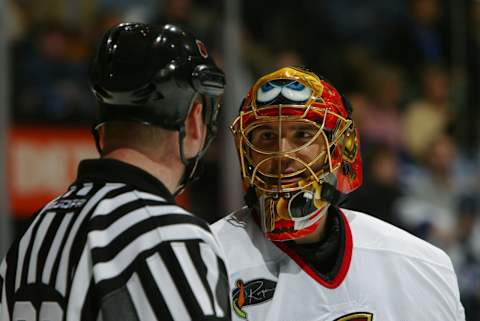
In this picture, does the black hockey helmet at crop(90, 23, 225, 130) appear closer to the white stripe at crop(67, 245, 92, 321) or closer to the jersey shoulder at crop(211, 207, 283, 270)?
the white stripe at crop(67, 245, 92, 321)

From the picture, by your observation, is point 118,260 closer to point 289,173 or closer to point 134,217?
point 134,217

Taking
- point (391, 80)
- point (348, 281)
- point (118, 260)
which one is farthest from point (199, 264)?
point (391, 80)

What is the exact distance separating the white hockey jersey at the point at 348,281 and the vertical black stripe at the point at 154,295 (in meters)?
0.67

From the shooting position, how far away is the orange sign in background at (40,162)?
4.77m

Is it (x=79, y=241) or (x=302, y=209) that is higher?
(x=79, y=241)

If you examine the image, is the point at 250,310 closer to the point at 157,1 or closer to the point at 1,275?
the point at 1,275

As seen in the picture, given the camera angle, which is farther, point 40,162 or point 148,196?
point 40,162

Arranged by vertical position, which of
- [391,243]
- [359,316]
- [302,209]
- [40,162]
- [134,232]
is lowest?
[40,162]

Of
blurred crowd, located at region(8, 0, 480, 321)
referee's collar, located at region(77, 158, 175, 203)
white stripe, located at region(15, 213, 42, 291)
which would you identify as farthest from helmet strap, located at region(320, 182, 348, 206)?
blurred crowd, located at region(8, 0, 480, 321)

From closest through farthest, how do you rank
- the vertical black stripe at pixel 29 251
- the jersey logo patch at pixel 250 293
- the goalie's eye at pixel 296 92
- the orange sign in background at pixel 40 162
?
1. the vertical black stripe at pixel 29 251
2. the jersey logo patch at pixel 250 293
3. the goalie's eye at pixel 296 92
4. the orange sign in background at pixel 40 162

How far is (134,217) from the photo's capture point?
1493 millimetres

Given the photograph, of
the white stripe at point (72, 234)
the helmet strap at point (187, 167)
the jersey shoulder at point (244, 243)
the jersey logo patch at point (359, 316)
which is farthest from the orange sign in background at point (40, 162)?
the white stripe at point (72, 234)

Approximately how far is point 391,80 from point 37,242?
15.0 ft

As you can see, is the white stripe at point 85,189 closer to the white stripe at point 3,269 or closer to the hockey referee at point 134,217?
the hockey referee at point 134,217
